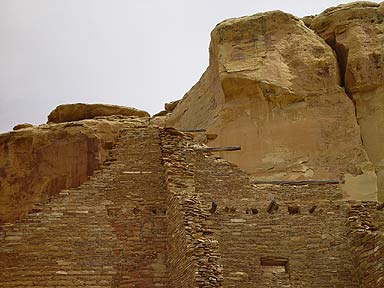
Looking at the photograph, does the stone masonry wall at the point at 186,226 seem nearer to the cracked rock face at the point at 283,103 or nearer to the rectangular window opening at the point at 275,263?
the rectangular window opening at the point at 275,263

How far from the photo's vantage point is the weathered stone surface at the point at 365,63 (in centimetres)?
2680

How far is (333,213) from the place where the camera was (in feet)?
50.5

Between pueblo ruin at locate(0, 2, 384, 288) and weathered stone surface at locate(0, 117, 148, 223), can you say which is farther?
weathered stone surface at locate(0, 117, 148, 223)

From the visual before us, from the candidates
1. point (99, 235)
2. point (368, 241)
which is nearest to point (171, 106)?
point (99, 235)

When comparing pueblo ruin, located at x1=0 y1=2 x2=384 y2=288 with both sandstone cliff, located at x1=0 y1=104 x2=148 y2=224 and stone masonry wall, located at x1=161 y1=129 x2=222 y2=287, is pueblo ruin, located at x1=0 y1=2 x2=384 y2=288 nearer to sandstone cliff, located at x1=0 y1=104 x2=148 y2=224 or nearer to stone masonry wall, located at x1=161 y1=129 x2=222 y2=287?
stone masonry wall, located at x1=161 y1=129 x2=222 y2=287

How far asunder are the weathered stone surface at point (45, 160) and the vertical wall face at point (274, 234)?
1085 cm

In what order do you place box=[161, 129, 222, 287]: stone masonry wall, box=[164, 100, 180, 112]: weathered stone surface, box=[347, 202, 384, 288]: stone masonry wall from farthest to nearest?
box=[164, 100, 180, 112]: weathered stone surface < box=[347, 202, 384, 288]: stone masonry wall < box=[161, 129, 222, 287]: stone masonry wall

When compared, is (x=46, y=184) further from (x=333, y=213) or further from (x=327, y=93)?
(x=333, y=213)

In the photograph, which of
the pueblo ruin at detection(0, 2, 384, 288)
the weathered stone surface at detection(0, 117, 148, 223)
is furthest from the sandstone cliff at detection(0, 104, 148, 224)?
the pueblo ruin at detection(0, 2, 384, 288)

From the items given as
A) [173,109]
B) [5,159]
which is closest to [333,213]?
[5,159]

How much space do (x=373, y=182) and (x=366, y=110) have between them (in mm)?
3193

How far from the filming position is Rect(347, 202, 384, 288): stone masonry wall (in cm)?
1369

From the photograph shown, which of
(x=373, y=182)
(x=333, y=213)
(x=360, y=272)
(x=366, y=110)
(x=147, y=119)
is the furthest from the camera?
(x=147, y=119)

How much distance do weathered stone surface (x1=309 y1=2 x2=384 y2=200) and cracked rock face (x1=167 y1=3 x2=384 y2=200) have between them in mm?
272
